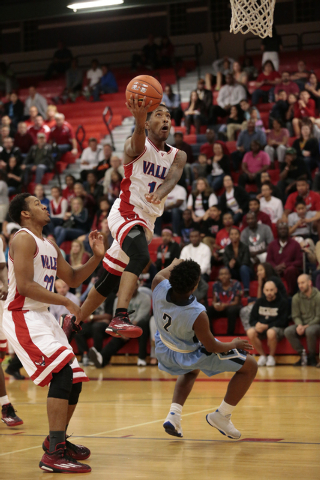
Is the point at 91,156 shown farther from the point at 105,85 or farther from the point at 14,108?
the point at 105,85

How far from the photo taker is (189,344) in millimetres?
5031

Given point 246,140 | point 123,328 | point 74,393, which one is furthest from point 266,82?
point 74,393

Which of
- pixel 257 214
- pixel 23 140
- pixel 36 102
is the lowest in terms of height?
pixel 257 214

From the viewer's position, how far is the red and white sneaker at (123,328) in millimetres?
4703

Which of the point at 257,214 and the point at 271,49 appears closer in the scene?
the point at 257,214

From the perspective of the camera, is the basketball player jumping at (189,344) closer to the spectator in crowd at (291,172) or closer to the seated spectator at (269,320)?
the seated spectator at (269,320)

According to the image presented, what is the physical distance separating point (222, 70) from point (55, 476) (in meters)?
15.2

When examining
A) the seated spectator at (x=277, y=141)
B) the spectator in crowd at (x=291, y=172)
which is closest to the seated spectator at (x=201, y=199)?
the spectator in crowd at (x=291, y=172)

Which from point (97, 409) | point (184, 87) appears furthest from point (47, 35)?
point (97, 409)

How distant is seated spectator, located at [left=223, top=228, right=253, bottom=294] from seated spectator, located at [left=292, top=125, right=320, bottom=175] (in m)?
2.63

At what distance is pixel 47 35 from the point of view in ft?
76.0

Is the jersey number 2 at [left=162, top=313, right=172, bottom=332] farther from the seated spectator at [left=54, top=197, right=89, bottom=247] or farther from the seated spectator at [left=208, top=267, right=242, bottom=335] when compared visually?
the seated spectator at [left=54, top=197, right=89, bottom=247]

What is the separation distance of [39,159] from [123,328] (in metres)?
12.0

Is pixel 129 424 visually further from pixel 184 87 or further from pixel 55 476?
pixel 184 87
